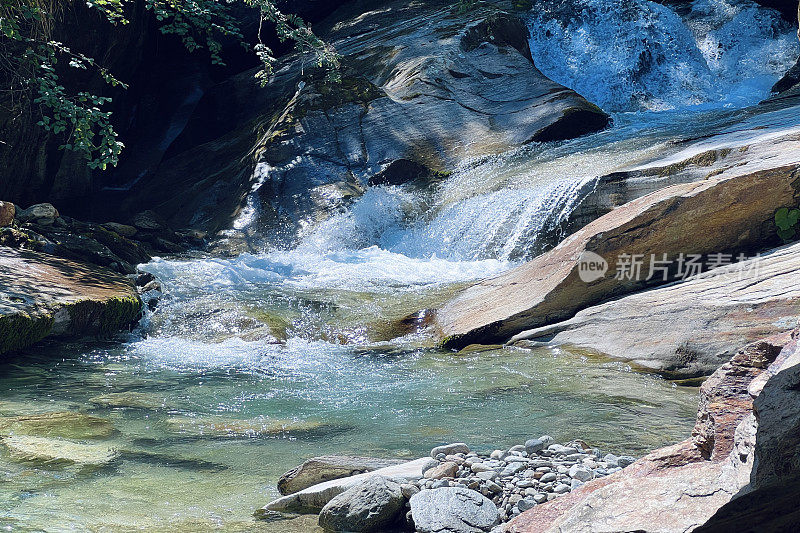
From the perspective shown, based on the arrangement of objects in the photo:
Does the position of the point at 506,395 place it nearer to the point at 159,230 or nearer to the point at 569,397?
the point at 569,397

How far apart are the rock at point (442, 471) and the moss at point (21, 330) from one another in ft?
14.5

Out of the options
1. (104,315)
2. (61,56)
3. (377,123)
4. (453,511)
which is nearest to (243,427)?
(453,511)

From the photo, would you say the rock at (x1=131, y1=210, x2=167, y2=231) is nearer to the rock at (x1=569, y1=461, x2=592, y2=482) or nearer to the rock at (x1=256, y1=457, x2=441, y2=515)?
the rock at (x1=256, y1=457, x2=441, y2=515)

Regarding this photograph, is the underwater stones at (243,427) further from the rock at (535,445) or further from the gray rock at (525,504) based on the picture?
the gray rock at (525,504)

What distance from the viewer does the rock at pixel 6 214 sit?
7.99 m

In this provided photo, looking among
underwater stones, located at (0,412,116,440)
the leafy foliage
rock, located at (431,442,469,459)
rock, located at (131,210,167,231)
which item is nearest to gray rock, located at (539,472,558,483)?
rock, located at (431,442,469,459)

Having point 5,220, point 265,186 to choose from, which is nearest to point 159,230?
point 265,186

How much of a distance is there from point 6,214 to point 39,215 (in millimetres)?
735

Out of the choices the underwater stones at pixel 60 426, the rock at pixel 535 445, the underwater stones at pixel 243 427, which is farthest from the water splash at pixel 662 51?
the underwater stones at pixel 60 426

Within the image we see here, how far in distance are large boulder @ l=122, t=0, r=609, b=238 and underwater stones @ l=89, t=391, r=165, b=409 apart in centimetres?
612

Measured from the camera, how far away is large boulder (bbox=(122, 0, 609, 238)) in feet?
38.2

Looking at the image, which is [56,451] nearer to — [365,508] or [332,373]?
[365,508]

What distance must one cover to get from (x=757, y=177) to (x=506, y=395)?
2.80 m

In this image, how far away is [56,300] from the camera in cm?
671
